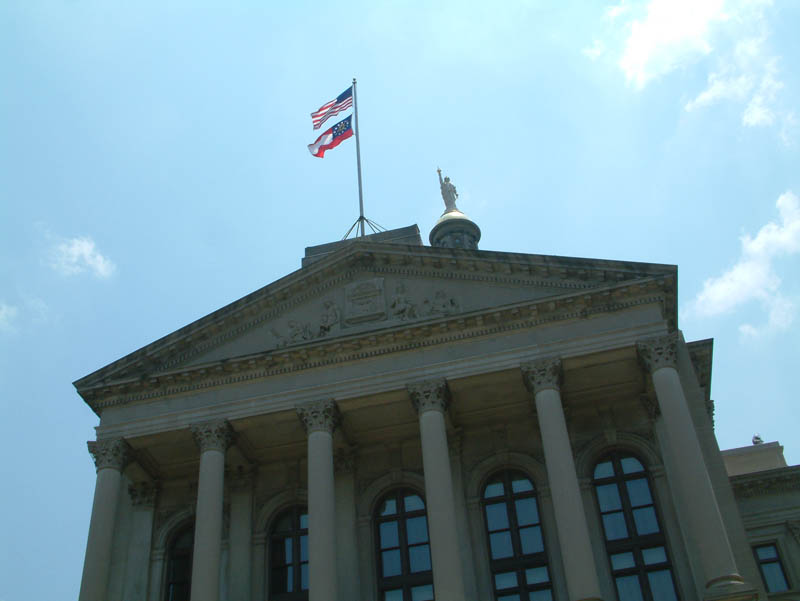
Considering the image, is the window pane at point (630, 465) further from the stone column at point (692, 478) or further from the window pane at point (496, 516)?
the window pane at point (496, 516)

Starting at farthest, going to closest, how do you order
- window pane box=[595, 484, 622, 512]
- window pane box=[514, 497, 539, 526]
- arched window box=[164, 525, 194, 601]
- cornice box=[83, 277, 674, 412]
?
arched window box=[164, 525, 194, 601], window pane box=[514, 497, 539, 526], window pane box=[595, 484, 622, 512], cornice box=[83, 277, 674, 412]

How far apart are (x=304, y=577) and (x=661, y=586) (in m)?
10.8

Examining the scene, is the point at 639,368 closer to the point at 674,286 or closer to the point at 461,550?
the point at 674,286

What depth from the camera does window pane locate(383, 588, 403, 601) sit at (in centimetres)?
2706

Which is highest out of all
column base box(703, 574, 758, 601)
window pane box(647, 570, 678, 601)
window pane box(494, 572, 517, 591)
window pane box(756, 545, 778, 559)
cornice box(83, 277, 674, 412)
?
cornice box(83, 277, 674, 412)

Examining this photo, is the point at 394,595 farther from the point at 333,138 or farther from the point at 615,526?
the point at 333,138

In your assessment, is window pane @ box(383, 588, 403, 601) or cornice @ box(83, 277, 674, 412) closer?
cornice @ box(83, 277, 674, 412)

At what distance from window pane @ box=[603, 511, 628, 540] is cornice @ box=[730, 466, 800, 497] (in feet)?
26.5

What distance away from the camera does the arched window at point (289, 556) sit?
1107 inches

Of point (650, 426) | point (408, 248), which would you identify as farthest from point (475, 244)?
point (650, 426)

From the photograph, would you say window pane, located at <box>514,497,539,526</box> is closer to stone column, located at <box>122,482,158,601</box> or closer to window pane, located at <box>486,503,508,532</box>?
window pane, located at <box>486,503,508,532</box>

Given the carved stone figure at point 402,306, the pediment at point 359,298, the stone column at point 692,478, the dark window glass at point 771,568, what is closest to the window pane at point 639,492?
the stone column at point 692,478

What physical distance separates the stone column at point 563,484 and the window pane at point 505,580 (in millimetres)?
2510

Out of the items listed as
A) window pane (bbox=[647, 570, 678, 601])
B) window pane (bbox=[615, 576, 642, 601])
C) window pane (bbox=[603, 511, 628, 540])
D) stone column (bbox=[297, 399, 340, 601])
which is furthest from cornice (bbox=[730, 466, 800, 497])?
stone column (bbox=[297, 399, 340, 601])
